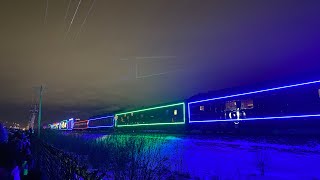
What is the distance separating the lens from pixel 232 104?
13820 millimetres

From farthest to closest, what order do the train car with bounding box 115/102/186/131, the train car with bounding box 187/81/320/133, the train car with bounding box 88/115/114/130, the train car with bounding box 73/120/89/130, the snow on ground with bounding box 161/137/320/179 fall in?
the train car with bounding box 73/120/89/130 → the train car with bounding box 88/115/114/130 → the train car with bounding box 115/102/186/131 → the train car with bounding box 187/81/320/133 → the snow on ground with bounding box 161/137/320/179

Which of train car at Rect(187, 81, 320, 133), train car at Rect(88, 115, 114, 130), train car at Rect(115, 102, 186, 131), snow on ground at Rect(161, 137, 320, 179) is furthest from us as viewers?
train car at Rect(88, 115, 114, 130)

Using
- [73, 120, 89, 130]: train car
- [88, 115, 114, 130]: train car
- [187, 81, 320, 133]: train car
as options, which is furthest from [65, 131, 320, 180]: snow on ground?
[73, 120, 89, 130]: train car

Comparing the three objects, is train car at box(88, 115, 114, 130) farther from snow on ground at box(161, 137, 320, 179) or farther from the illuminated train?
snow on ground at box(161, 137, 320, 179)

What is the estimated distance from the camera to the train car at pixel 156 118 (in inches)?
745

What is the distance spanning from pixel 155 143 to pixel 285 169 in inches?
262

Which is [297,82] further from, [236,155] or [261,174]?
[261,174]

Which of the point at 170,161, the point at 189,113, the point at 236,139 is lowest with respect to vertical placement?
Result: the point at 170,161

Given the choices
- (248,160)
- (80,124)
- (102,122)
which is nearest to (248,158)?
(248,160)

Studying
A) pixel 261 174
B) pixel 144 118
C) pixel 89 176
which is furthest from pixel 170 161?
pixel 144 118

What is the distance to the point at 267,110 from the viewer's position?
12055 millimetres

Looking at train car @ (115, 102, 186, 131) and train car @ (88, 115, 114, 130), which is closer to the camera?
train car @ (115, 102, 186, 131)

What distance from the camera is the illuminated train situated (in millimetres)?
10453

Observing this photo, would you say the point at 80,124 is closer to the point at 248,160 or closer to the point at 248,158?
the point at 248,158
